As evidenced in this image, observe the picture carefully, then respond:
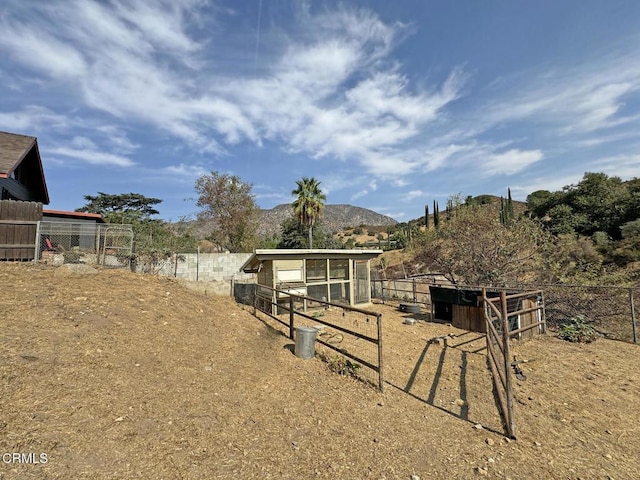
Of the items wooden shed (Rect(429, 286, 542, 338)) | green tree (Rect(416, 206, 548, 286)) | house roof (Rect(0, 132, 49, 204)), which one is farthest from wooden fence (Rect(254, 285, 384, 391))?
house roof (Rect(0, 132, 49, 204))

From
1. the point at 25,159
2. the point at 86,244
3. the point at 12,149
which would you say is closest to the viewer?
the point at 86,244

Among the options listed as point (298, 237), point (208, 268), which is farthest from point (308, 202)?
point (208, 268)

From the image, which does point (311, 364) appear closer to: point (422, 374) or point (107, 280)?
point (422, 374)

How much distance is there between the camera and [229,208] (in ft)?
78.2

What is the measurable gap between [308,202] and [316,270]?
1590cm

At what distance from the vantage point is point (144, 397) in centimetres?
369

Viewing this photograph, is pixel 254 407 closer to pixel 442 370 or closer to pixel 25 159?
pixel 442 370

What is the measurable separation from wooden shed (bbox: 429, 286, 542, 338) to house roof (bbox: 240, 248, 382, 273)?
365cm

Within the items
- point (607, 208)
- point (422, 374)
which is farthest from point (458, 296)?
point (607, 208)

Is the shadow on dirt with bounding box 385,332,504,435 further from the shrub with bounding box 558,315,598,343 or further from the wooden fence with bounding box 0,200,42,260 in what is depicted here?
the wooden fence with bounding box 0,200,42,260

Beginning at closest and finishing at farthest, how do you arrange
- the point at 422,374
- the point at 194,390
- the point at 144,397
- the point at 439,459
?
the point at 439,459, the point at 144,397, the point at 194,390, the point at 422,374

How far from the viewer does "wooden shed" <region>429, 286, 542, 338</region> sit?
8.27m

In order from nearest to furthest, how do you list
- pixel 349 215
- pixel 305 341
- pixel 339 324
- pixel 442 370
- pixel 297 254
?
pixel 442 370 < pixel 305 341 < pixel 339 324 < pixel 297 254 < pixel 349 215

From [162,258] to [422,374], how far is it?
11977 mm
